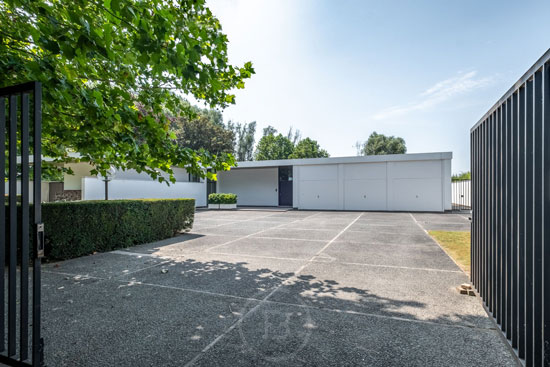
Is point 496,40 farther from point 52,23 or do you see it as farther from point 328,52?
point 52,23

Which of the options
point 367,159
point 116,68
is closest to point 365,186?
point 367,159

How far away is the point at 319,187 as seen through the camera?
2156cm

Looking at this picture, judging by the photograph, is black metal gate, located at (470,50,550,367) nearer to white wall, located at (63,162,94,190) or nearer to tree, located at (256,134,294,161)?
white wall, located at (63,162,94,190)

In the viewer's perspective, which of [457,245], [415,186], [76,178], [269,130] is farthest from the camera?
[269,130]

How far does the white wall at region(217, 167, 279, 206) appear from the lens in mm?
26328

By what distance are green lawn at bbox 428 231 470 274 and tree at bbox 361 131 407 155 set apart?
4720cm

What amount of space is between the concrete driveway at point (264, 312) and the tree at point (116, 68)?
1.95m

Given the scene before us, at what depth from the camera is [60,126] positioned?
15.1ft

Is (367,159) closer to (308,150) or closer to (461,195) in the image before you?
(461,195)

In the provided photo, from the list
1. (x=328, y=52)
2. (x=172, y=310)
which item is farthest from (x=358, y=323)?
(x=328, y=52)

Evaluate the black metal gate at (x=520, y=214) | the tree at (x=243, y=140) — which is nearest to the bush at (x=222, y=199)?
the black metal gate at (x=520, y=214)

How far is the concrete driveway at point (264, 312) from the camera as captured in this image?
8.27ft

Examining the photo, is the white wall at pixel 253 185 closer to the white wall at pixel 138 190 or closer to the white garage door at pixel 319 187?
the white wall at pixel 138 190

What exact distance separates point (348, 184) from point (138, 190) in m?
13.8
